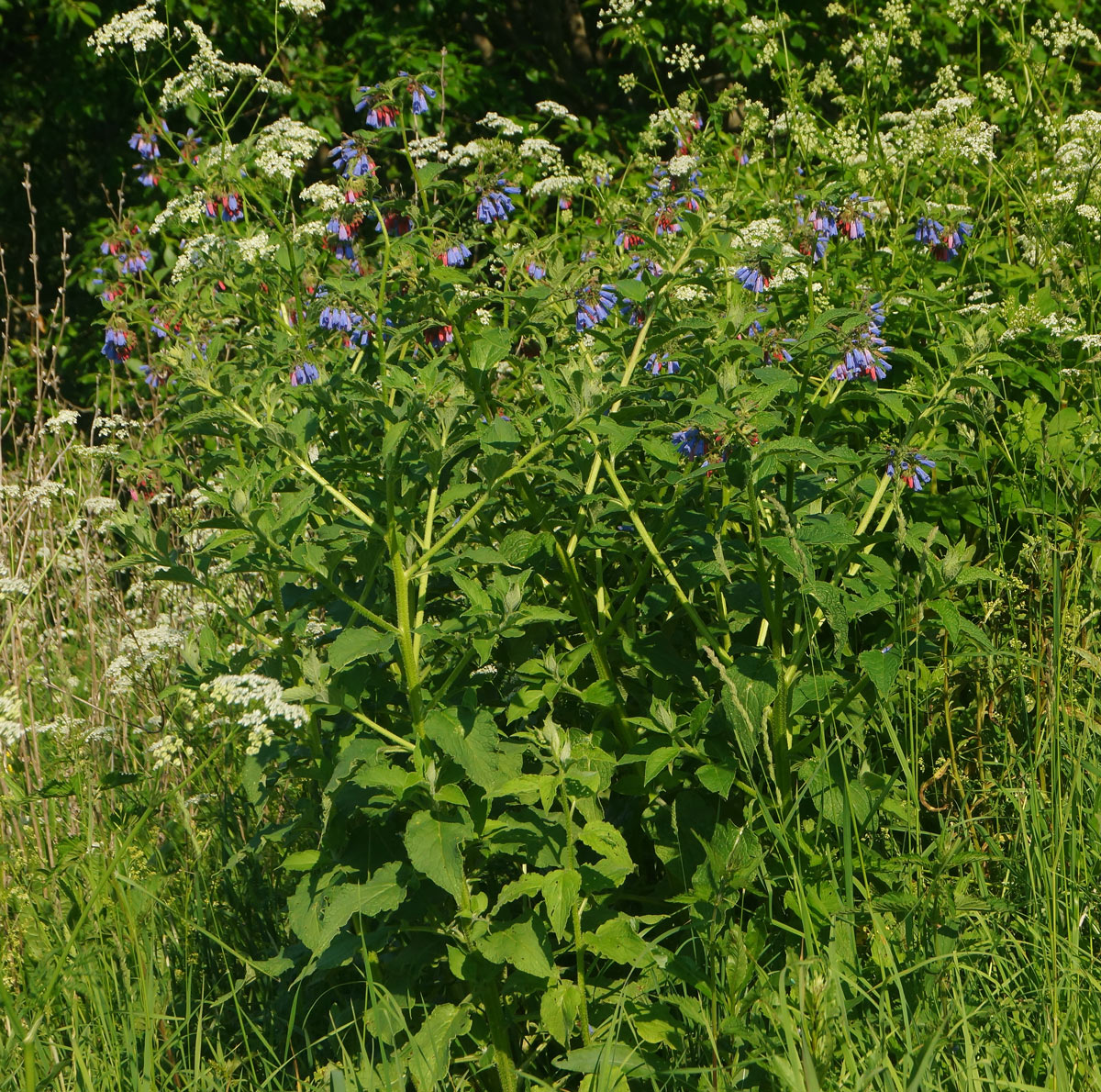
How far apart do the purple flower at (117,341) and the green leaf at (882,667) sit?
248cm

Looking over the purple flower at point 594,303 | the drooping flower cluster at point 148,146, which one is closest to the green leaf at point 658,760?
the purple flower at point 594,303

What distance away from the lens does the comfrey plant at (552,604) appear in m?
2.09

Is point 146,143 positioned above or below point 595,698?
above

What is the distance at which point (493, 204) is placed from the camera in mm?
3012

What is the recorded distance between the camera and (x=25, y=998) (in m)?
2.30

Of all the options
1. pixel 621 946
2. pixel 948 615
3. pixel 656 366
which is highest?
pixel 656 366

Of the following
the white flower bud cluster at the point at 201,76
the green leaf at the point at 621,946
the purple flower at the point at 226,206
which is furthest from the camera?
the white flower bud cluster at the point at 201,76

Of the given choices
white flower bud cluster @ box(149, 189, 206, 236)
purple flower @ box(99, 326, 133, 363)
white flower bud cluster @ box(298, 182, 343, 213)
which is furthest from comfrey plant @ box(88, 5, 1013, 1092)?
purple flower @ box(99, 326, 133, 363)

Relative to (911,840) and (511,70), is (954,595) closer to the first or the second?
(911,840)

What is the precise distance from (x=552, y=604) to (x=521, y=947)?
71cm

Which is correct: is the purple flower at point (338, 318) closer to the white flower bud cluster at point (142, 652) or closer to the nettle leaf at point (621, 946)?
the white flower bud cluster at point (142, 652)

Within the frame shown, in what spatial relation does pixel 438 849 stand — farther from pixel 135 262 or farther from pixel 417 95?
pixel 135 262

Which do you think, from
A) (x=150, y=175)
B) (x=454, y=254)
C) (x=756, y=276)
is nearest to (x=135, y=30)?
(x=150, y=175)

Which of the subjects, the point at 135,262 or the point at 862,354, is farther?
the point at 135,262
